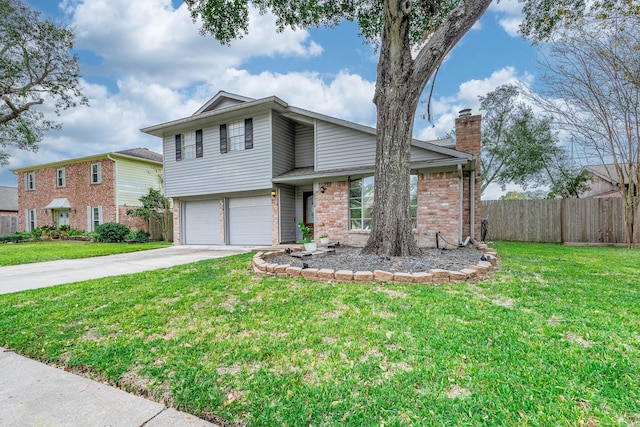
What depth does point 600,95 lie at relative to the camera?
970 cm

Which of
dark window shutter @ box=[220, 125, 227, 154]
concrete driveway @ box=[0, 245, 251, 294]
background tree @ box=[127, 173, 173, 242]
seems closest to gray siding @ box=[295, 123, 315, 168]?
dark window shutter @ box=[220, 125, 227, 154]

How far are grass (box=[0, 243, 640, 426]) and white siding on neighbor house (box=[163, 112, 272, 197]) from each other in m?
6.89

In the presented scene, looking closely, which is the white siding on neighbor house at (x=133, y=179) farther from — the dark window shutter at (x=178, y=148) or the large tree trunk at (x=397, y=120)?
the large tree trunk at (x=397, y=120)

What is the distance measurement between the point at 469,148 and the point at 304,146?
5968mm

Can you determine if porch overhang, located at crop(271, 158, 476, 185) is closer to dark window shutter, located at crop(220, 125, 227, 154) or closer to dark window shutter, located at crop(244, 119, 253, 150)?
dark window shutter, located at crop(244, 119, 253, 150)

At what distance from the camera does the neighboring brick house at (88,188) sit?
17219mm

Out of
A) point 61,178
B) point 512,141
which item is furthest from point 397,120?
point 61,178

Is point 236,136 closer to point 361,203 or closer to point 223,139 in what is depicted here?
point 223,139

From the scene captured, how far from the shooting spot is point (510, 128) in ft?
52.5

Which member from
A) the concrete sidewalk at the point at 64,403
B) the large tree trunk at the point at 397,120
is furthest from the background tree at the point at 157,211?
the concrete sidewalk at the point at 64,403

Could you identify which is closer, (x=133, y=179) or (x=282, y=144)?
(x=282, y=144)

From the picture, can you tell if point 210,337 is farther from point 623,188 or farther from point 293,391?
point 623,188

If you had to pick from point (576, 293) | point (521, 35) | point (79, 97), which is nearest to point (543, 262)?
point (576, 293)

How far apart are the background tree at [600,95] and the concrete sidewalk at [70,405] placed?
476 inches
